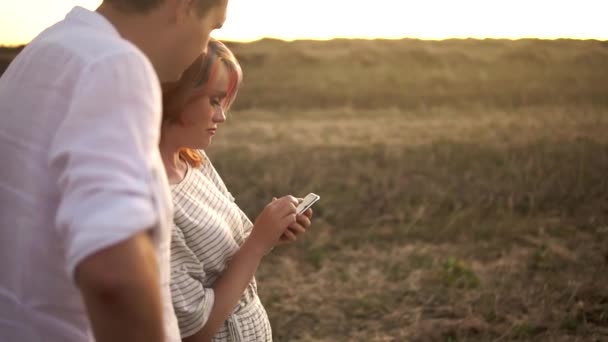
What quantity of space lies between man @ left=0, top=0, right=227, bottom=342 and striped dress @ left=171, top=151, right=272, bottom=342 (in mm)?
504

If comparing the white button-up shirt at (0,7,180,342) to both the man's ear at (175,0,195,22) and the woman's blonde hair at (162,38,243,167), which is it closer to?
the man's ear at (175,0,195,22)

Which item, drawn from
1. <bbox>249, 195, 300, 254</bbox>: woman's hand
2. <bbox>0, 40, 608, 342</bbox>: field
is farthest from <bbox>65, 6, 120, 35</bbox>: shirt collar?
<bbox>0, 40, 608, 342</bbox>: field

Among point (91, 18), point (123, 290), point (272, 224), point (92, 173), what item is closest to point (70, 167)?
point (92, 173)

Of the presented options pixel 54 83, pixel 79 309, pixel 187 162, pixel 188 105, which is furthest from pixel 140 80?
pixel 187 162

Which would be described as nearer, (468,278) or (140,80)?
(140,80)

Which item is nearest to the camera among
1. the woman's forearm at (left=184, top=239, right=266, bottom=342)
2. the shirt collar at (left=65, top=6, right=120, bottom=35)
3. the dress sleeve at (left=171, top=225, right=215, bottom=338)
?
the shirt collar at (left=65, top=6, right=120, bottom=35)

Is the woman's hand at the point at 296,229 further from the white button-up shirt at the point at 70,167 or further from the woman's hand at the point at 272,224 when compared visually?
the white button-up shirt at the point at 70,167

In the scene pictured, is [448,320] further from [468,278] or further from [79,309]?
[79,309]

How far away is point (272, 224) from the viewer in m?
1.89

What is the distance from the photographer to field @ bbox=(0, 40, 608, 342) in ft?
13.5

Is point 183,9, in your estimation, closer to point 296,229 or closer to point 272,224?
point 272,224

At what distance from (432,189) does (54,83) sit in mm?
5454

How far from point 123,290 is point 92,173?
0.49ft

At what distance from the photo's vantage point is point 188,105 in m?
1.84
